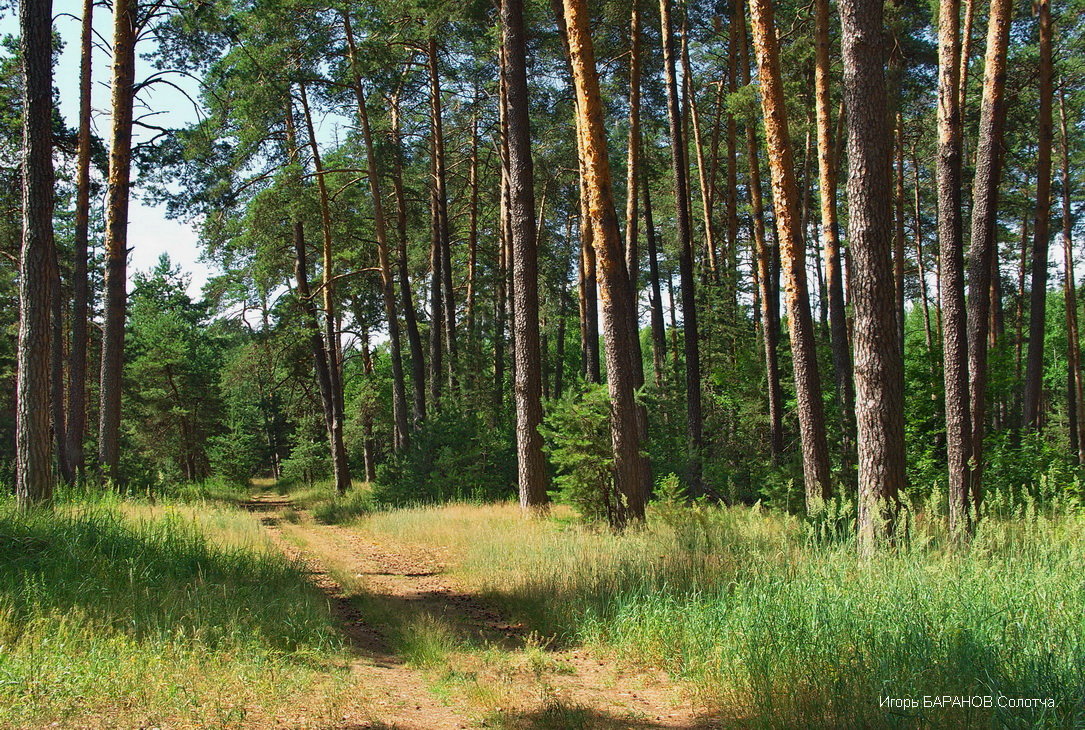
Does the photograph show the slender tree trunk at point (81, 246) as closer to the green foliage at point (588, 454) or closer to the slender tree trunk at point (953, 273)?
the green foliage at point (588, 454)

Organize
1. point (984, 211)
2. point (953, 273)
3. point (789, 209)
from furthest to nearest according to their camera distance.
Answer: point (789, 209) → point (984, 211) → point (953, 273)

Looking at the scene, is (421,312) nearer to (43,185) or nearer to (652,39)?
(652,39)

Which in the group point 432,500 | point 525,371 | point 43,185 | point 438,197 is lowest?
point 432,500

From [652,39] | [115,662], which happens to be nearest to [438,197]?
[652,39]

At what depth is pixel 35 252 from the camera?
834 cm

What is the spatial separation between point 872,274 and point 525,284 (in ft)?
19.6

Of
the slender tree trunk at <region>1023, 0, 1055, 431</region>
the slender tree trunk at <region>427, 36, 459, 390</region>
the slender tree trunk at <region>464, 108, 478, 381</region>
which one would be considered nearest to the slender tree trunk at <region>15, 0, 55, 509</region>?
the slender tree trunk at <region>427, 36, 459, 390</region>

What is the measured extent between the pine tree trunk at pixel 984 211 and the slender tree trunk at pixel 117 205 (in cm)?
1321

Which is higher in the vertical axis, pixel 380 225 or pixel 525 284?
pixel 380 225

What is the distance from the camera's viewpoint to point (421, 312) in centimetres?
3288

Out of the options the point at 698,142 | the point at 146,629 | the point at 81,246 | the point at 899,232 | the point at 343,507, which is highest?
the point at 698,142

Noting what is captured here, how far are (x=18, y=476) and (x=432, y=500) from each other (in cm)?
858

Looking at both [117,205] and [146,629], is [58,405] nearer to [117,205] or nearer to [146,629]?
[117,205]

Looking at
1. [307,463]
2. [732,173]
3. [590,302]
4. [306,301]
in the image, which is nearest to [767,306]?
[590,302]
